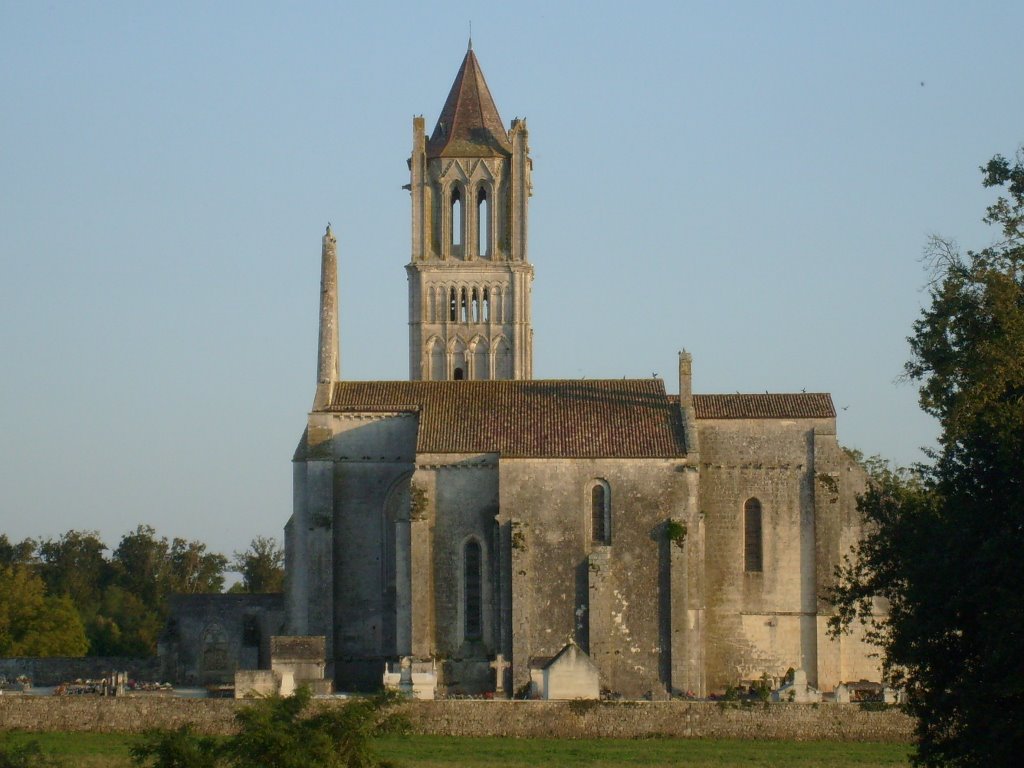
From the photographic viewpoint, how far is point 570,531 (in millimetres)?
57500

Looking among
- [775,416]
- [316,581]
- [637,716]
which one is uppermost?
[775,416]

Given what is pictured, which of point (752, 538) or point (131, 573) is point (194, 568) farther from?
point (752, 538)

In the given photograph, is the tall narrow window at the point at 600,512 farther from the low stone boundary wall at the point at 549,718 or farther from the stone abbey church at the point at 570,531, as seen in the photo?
the low stone boundary wall at the point at 549,718

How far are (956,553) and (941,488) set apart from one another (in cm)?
235

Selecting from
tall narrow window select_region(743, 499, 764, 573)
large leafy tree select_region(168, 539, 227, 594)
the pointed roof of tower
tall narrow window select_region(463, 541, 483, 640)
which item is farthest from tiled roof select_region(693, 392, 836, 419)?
large leafy tree select_region(168, 539, 227, 594)

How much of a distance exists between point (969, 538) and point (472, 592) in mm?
28017

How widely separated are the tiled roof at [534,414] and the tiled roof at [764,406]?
3.55 ft

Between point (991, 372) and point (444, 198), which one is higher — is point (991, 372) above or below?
below

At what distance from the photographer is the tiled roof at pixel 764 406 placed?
59.5 meters

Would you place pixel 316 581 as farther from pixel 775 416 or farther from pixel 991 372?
pixel 991 372

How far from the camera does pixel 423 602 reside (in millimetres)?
57531

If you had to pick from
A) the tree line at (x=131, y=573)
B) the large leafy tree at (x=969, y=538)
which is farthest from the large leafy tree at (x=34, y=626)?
the large leafy tree at (x=969, y=538)

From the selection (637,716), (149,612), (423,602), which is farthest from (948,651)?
(149,612)

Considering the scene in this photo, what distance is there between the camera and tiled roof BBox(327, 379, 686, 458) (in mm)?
58125
